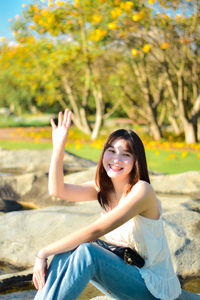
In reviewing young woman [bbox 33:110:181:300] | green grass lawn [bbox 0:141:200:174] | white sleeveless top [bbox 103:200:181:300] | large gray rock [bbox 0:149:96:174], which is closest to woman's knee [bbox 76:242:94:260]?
young woman [bbox 33:110:181:300]

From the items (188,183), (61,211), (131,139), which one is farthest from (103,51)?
(131,139)

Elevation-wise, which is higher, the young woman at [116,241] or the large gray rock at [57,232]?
the young woman at [116,241]

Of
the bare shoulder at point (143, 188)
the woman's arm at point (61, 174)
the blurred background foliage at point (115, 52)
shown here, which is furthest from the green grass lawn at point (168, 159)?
the bare shoulder at point (143, 188)

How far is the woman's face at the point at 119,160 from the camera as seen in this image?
2.42 m

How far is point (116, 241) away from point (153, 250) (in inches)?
9.9

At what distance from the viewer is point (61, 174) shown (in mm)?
2541

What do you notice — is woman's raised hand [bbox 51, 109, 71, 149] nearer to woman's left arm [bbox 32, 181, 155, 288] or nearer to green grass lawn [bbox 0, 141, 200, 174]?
woman's left arm [bbox 32, 181, 155, 288]

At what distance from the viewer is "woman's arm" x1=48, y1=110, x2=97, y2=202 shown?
2.46 m

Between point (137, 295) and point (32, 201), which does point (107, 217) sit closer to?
point (137, 295)

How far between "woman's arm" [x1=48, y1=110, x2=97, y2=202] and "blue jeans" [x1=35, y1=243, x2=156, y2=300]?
514mm

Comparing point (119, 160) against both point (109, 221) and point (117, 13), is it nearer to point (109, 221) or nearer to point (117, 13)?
point (109, 221)

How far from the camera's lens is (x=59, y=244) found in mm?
2160

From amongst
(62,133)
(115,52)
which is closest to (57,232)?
(62,133)

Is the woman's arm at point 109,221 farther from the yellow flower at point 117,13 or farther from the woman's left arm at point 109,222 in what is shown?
the yellow flower at point 117,13
